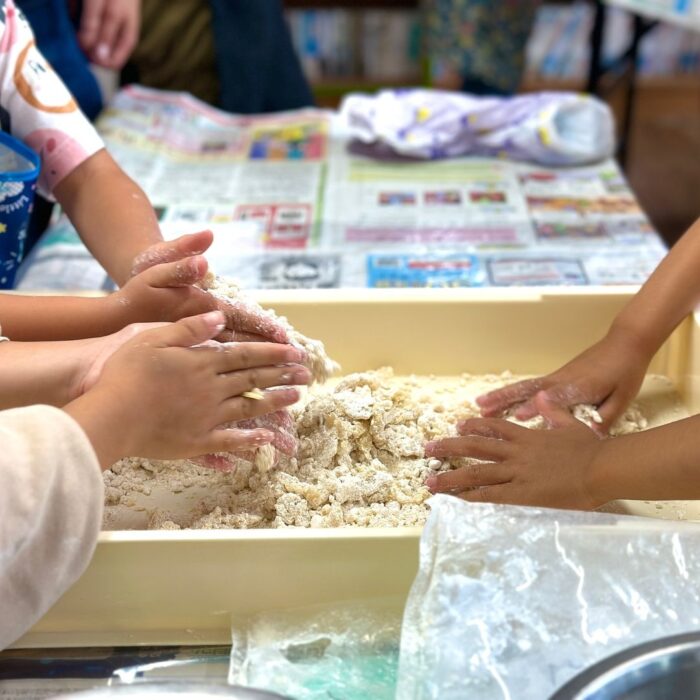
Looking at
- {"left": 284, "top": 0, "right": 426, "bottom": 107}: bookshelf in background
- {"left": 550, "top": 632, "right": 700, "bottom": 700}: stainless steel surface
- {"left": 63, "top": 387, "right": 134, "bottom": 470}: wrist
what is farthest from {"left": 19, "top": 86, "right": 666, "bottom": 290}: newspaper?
{"left": 284, "top": 0, "right": 426, "bottom": 107}: bookshelf in background

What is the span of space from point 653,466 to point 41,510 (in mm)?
377

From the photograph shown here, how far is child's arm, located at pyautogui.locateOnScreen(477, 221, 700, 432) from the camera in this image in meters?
0.78

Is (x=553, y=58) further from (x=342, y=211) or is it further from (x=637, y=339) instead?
(x=637, y=339)

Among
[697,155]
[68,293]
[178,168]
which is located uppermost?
[68,293]

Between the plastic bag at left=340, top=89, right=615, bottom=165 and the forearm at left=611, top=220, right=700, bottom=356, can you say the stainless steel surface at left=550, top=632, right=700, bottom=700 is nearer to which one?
the forearm at left=611, top=220, right=700, bottom=356

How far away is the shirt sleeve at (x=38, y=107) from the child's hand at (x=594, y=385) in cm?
50

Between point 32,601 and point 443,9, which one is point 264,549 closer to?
point 32,601

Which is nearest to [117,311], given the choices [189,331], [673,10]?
[189,331]

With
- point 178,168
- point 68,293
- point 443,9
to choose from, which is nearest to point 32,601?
point 68,293

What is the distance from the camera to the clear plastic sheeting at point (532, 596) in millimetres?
504

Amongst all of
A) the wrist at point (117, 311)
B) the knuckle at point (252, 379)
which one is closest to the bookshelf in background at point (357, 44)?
the wrist at point (117, 311)

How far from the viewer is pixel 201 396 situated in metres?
0.62

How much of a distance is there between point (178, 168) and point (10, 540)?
0.97 m

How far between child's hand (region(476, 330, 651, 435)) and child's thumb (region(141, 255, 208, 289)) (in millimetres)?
268
